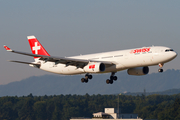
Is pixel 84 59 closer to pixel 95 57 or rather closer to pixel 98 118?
pixel 95 57

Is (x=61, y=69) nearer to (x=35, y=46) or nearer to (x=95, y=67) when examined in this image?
(x=35, y=46)

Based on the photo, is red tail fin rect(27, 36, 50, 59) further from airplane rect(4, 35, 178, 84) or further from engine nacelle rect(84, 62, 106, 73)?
engine nacelle rect(84, 62, 106, 73)

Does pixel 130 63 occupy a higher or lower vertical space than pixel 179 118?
higher

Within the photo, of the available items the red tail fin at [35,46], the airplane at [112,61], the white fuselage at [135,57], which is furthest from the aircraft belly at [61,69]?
the red tail fin at [35,46]

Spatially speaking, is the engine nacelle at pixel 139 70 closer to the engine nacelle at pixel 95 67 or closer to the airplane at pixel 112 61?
the airplane at pixel 112 61

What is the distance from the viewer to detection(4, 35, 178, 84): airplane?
63500mm

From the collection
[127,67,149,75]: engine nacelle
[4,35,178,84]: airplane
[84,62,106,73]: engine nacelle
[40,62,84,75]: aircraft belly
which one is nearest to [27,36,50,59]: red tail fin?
[40,62,84,75]: aircraft belly

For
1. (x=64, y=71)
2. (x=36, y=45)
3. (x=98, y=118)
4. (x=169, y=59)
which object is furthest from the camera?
(x=98, y=118)

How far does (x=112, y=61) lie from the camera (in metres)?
68.2

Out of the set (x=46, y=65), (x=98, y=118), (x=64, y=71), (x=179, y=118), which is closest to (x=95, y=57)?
(x=64, y=71)

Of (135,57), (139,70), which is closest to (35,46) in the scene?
(139,70)

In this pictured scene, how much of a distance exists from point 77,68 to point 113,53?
327 inches

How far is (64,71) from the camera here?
249 feet

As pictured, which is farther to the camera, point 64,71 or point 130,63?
point 64,71
